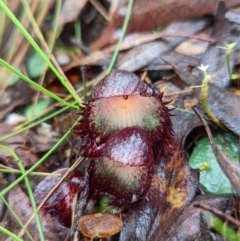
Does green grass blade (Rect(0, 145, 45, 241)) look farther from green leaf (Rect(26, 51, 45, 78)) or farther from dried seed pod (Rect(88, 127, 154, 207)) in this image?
Result: green leaf (Rect(26, 51, 45, 78))

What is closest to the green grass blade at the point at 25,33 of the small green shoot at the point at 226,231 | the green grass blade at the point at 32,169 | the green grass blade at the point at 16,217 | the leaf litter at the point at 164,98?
the green grass blade at the point at 32,169

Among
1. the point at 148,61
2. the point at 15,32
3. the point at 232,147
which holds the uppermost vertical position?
the point at 15,32

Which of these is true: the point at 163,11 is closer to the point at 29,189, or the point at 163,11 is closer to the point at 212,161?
the point at 212,161

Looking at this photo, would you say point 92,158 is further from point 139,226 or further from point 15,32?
point 15,32

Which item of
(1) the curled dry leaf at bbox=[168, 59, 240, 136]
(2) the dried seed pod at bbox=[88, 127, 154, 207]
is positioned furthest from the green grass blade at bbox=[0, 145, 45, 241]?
(1) the curled dry leaf at bbox=[168, 59, 240, 136]

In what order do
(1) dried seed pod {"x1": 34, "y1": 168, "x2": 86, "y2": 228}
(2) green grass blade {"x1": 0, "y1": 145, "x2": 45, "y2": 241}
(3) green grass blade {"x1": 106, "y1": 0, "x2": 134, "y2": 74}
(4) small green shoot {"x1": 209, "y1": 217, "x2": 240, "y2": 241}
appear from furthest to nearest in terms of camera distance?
1. (3) green grass blade {"x1": 106, "y1": 0, "x2": 134, "y2": 74}
2. (1) dried seed pod {"x1": 34, "y1": 168, "x2": 86, "y2": 228}
3. (2) green grass blade {"x1": 0, "y1": 145, "x2": 45, "y2": 241}
4. (4) small green shoot {"x1": 209, "y1": 217, "x2": 240, "y2": 241}

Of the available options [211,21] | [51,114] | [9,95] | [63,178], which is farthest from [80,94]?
[211,21]

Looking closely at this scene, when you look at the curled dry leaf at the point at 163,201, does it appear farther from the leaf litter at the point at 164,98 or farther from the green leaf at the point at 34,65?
the green leaf at the point at 34,65
